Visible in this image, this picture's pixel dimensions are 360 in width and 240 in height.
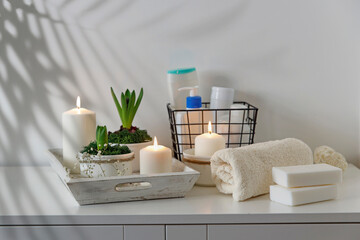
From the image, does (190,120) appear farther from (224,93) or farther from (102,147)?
(102,147)

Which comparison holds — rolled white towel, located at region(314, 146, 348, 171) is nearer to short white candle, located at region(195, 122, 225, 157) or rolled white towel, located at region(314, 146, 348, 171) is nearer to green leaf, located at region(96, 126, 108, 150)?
short white candle, located at region(195, 122, 225, 157)

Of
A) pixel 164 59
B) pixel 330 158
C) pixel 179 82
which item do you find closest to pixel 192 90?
pixel 179 82

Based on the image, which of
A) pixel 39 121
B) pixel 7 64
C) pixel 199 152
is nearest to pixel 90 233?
pixel 199 152

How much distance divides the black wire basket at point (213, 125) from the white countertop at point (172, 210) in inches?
8.1

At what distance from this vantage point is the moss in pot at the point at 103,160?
1.10 meters

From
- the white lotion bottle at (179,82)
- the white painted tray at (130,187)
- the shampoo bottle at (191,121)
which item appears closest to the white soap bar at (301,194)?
the white painted tray at (130,187)

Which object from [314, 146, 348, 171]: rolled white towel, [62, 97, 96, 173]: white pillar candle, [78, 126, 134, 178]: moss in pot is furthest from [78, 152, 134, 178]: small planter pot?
[314, 146, 348, 171]: rolled white towel

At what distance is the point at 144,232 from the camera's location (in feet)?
3.22

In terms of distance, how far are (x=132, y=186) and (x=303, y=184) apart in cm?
36

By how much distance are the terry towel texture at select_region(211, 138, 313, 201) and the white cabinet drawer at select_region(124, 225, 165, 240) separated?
0.62 ft

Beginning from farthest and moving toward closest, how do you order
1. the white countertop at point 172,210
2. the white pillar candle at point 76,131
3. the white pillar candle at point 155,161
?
the white pillar candle at point 76,131 → the white pillar candle at point 155,161 → the white countertop at point 172,210

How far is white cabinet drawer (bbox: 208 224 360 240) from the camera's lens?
98cm

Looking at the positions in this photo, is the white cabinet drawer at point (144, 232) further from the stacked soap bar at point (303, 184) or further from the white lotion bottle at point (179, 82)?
the white lotion bottle at point (179, 82)

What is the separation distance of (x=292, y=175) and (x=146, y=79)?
0.58m
